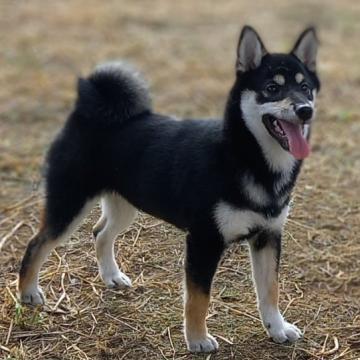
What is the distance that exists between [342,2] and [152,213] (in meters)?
9.23

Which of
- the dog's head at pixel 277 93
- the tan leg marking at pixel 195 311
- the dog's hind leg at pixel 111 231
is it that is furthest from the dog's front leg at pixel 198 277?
the dog's hind leg at pixel 111 231

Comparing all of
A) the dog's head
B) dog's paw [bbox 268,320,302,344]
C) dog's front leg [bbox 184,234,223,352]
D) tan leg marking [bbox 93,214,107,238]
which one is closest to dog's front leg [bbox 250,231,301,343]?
dog's paw [bbox 268,320,302,344]

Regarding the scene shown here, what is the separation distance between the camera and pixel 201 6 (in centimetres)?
1245

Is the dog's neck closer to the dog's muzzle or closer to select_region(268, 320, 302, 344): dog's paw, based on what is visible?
the dog's muzzle

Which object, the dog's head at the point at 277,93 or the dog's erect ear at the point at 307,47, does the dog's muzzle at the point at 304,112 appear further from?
the dog's erect ear at the point at 307,47

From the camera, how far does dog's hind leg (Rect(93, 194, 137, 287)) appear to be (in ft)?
14.4

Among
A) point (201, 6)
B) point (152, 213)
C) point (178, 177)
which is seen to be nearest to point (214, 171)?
point (178, 177)

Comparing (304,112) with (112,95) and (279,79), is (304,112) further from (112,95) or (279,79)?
(112,95)

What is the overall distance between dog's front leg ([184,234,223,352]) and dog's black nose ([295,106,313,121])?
67 cm

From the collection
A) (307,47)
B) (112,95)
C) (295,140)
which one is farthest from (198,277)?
(307,47)

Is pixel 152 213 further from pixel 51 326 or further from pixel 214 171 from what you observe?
pixel 51 326

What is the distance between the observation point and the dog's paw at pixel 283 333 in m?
4.09

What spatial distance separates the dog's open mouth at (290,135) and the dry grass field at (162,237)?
852 millimetres

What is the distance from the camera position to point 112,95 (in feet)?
14.1
